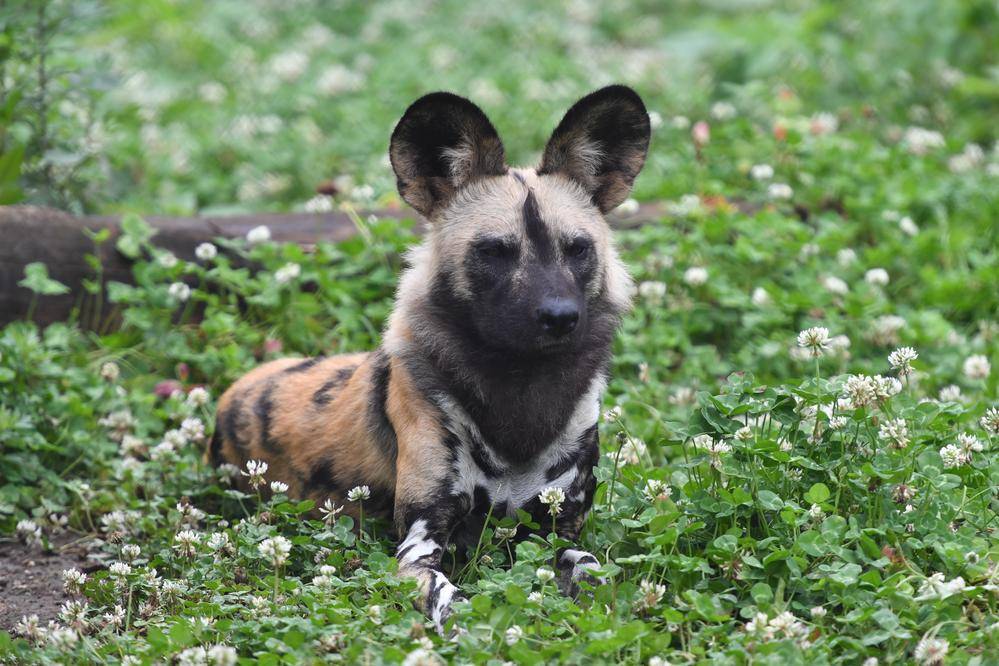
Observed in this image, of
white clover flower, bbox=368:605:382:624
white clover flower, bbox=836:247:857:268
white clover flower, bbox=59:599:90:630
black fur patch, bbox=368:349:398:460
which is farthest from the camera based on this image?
white clover flower, bbox=836:247:857:268

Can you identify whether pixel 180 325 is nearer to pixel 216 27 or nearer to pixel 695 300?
pixel 695 300

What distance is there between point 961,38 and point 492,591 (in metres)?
7.38

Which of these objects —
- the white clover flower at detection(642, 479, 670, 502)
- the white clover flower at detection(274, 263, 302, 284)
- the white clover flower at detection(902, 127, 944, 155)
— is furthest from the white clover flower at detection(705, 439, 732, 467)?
the white clover flower at detection(902, 127, 944, 155)

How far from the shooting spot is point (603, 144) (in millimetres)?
4652

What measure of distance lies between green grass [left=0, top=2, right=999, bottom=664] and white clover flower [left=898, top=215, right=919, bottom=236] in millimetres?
20

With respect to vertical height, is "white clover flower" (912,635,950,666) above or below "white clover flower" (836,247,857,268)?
above

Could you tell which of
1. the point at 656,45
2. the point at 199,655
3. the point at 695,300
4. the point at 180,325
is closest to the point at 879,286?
the point at 695,300

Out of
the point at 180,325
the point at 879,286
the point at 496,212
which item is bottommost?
the point at 879,286

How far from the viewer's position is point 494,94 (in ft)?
30.9

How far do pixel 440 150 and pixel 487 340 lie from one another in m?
0.75

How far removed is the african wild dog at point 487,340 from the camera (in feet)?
→ 13.7

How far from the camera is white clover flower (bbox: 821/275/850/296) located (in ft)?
20.4

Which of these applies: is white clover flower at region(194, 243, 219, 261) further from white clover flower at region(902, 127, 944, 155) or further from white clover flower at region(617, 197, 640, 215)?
white clover flower at region(902, 127, 944, 155)

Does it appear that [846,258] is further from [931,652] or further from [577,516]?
[931,652]
